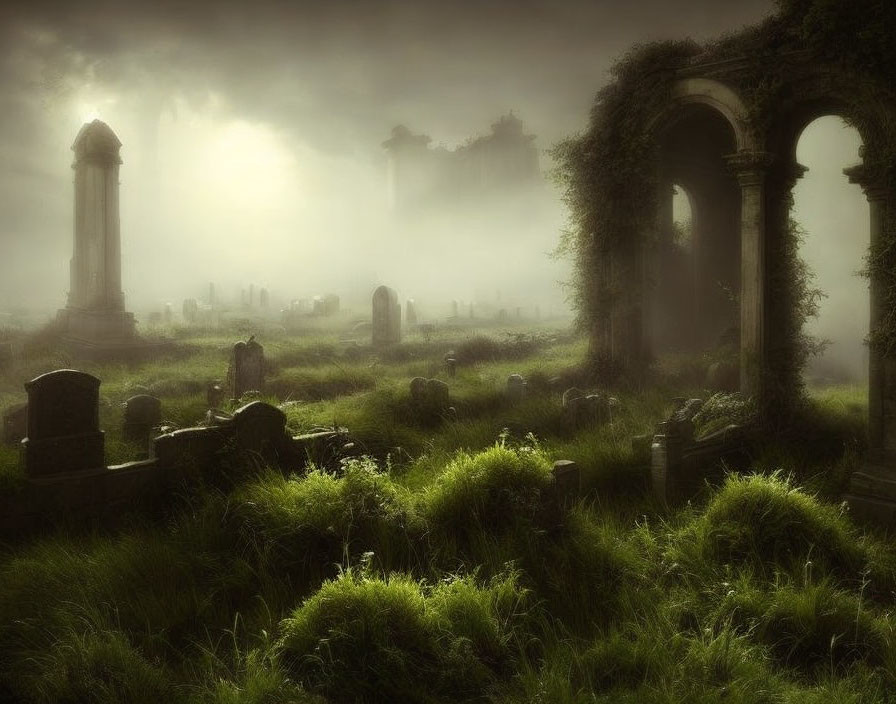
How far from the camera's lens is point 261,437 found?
6.30m

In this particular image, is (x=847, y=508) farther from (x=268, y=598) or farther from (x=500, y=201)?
(x=500, y=201)

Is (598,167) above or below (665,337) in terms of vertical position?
above

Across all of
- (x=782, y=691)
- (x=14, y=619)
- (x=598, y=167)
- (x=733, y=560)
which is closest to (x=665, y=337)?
(x=598, y=167)

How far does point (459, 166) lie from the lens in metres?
35.6

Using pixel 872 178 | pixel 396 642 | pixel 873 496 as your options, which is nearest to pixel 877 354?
pixel 873 496

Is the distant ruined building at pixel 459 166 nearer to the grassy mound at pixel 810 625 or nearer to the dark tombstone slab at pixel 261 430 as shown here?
the dark tombstone slab at pixel 261 430

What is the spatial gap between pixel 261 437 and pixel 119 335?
11.2m

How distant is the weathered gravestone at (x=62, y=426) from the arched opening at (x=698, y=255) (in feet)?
35.3

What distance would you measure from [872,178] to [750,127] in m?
2.17

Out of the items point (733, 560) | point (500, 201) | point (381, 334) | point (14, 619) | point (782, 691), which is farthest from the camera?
point (500, 201)

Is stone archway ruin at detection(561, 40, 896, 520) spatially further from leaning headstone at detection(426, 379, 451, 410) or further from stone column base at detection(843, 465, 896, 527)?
leaning headstone at detection(426, 379, 451, 410)

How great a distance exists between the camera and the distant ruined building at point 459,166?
114ft

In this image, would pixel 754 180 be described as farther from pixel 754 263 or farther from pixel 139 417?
pixel 139 417

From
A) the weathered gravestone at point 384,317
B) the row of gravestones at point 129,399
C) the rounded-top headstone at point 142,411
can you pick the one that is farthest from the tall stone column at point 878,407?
the weathered gravestone at point 384,317
